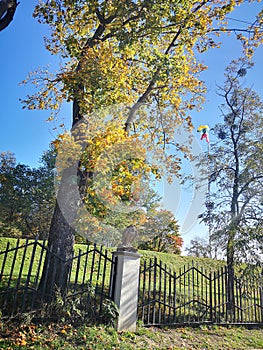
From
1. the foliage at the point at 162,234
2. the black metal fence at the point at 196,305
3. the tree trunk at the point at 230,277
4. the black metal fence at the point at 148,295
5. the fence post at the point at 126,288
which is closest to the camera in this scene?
the black metal fence at the point at 148,295

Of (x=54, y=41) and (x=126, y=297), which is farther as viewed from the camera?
(x=54, y=41)

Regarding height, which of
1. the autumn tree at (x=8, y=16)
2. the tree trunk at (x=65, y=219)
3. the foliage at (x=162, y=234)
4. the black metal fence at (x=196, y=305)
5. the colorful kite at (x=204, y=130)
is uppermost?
the colorful kite at (x=204, y=130)

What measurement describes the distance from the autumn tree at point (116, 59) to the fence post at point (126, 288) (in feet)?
5.06

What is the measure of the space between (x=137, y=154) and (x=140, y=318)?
4.34m

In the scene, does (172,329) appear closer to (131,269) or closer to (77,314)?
(131,269)

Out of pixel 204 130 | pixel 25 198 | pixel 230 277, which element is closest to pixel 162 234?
pixel 25 198

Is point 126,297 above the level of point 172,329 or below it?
above

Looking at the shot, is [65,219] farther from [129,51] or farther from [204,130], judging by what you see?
[204,130]

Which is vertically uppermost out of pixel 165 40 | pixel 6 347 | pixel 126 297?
pixel 165 40

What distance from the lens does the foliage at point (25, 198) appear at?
1672 cm

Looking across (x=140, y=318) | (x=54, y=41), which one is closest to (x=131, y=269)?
(x=140, y=318)

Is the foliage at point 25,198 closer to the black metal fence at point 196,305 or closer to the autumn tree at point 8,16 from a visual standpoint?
the black metal fence at point 196,305

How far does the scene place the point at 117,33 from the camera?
7.05m

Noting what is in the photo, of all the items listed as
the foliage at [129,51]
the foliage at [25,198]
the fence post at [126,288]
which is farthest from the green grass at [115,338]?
the foliage at [25,198]
